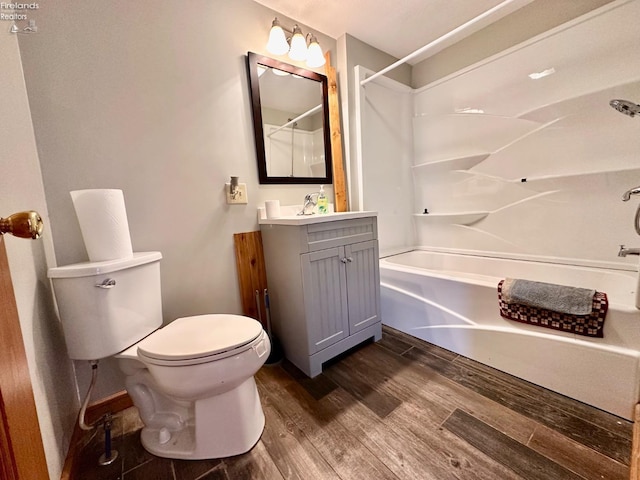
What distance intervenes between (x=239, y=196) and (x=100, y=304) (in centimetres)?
84

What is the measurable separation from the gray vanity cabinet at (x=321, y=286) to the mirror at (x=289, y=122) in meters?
0.46

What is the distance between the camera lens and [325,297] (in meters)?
1.42

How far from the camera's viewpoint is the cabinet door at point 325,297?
1351 mm

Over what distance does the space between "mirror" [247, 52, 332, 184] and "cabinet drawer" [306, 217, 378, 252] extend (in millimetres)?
528

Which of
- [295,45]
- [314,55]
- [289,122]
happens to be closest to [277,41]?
[295,45]

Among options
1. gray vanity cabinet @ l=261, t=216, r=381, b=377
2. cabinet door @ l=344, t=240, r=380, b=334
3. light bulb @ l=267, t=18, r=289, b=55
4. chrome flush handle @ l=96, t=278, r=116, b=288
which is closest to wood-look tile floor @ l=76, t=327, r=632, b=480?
gray vanity cabinet @ l=261, t=216, r=381, b=377

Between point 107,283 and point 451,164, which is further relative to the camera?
point 451,164

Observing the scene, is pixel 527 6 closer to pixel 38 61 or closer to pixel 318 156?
pixel 318 156

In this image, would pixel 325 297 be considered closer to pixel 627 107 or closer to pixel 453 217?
pixel 453 217

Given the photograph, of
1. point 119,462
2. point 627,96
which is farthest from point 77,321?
point 627,96

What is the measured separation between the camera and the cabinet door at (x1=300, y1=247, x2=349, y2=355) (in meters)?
1.35

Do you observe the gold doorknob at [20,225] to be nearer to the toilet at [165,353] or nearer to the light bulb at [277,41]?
the toilet at [165,353]

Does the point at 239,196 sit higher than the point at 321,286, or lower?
higher

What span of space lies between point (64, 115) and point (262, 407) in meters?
1.55
